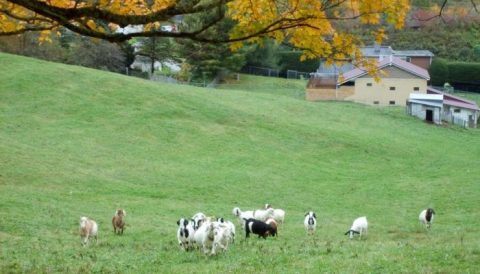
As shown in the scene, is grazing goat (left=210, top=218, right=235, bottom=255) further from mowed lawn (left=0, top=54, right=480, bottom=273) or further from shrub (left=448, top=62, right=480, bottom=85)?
shrub (left=448, top=62, right=480, bottom=85)

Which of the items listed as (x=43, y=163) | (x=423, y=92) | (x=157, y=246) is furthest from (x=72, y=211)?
(x=423, y=92)

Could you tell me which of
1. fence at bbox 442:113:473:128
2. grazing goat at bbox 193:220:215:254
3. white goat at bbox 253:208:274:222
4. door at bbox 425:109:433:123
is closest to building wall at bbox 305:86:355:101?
door at bbox 425:109:433:123

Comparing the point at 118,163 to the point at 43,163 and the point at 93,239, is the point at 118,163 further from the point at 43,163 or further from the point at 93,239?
the point at 93,239

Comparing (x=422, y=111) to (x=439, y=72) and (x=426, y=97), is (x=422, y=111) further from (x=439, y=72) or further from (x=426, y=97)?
(x=439, y=72)

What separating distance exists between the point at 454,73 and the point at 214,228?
7233 centimetres

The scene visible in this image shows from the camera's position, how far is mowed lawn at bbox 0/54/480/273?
1213cm

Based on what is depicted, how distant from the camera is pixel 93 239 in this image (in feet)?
51.5

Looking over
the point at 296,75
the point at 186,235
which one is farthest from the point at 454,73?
the point at 186,235

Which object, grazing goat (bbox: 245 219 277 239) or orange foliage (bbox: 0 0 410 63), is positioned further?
grazing goat (bbox: 245 219 277 239)

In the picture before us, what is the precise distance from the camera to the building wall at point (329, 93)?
62875 millimetres

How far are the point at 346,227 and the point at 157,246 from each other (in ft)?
27.2

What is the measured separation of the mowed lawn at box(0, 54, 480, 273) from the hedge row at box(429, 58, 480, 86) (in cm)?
2432

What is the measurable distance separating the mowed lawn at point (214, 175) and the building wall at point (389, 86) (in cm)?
490

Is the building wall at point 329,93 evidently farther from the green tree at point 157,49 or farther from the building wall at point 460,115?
the green tree at point 157,49
